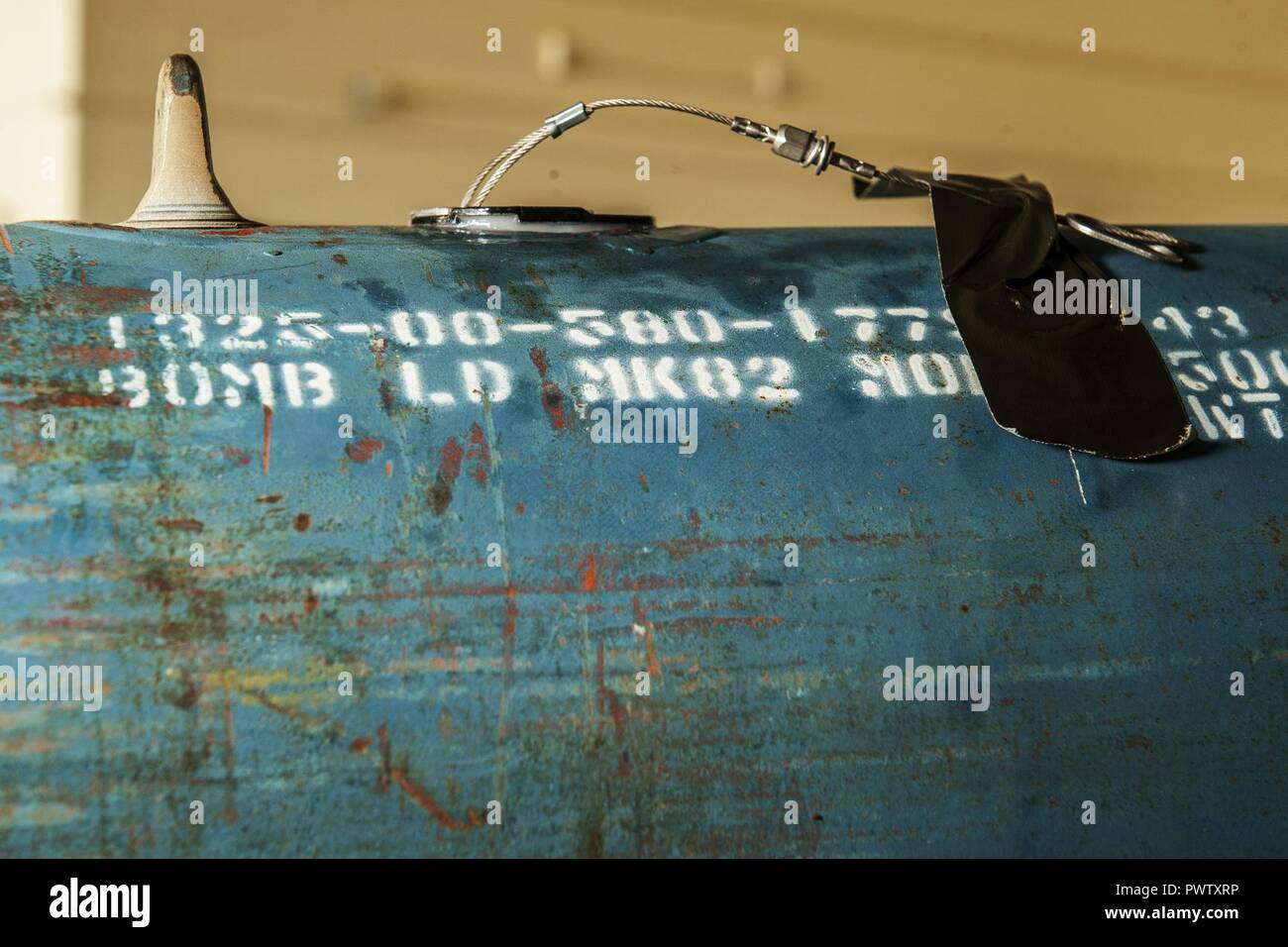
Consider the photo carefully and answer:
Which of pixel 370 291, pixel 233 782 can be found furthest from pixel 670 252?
pixel 233 782

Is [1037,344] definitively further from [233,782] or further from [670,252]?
[233,782]

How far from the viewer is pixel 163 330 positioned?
3.66ft

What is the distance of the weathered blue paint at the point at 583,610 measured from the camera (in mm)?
1023

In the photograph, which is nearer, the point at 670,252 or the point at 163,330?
the point at 163,330

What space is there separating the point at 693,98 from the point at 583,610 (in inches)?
90.3

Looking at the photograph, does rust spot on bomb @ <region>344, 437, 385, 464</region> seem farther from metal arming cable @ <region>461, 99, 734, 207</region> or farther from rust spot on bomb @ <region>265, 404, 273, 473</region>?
metal arming cable @ <region>461, 99, 734, 207</region>

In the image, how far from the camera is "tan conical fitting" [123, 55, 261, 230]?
1.34 metres
